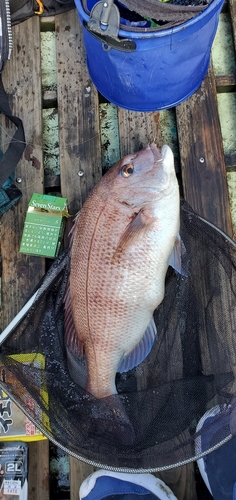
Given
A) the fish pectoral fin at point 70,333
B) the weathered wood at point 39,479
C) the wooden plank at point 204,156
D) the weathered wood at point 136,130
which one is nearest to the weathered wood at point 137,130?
the weathered wood at point 136,130

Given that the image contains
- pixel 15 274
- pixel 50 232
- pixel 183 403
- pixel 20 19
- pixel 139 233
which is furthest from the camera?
pixel 20 19

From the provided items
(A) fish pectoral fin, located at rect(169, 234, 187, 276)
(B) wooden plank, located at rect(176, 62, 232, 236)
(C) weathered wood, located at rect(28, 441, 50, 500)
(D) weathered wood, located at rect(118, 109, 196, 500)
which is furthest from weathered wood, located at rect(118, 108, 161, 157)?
(C) weathered wood, located at rect(28, 441, 50, 500)

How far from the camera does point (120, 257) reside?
1.86 meters

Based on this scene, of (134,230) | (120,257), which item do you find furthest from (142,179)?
(120,257)

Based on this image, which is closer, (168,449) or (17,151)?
(168,449)

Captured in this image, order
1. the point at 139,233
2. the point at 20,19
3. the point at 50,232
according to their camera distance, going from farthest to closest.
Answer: the point at 20,19
the point at 50,232
the point at 139,233

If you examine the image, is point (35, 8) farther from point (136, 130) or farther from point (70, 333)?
point (70, 333)

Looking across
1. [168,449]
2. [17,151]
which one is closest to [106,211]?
[17,151]

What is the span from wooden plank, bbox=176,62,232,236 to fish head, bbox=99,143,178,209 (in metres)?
0.46

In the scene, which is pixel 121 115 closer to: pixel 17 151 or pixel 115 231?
pixel 17 151

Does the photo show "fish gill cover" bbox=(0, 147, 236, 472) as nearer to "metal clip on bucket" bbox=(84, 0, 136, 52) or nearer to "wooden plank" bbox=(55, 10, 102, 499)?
"wooden plank" bbox=(55, 10, 102, 499)

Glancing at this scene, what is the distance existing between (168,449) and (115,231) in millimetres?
970

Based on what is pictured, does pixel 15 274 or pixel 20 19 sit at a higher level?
pixel 20 19

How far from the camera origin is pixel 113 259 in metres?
1.87
